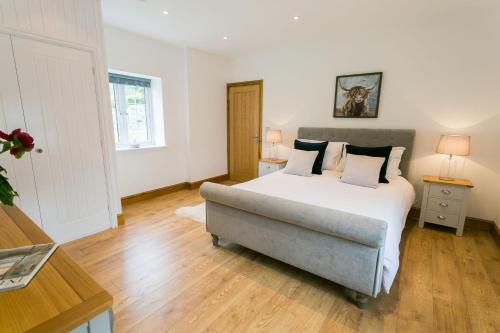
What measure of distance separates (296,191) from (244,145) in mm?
2686

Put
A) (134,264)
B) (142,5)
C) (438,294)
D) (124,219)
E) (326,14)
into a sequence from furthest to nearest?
(124,219) → (326,14) → (142,5) → (134,264) → (438,294)

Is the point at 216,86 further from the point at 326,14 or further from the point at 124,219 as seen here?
the point at 124,219

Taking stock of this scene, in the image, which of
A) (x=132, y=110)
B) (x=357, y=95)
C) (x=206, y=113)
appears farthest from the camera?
(x=206, y=113)

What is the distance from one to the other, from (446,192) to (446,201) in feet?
0.36

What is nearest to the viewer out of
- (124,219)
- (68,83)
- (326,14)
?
(68,83)

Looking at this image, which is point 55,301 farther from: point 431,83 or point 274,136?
point 431,83

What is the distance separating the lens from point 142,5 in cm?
265

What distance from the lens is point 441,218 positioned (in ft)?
9.46

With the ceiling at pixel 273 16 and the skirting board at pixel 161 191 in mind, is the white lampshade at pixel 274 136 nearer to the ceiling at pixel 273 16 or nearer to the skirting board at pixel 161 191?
the ceiling at pixel 273 16

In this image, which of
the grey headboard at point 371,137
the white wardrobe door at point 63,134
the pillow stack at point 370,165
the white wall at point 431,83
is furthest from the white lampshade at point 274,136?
the white wardrobe door at point 63,134

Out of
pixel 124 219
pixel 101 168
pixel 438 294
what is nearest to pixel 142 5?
pixel 101 168

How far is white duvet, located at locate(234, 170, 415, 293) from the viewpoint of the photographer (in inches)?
69.8

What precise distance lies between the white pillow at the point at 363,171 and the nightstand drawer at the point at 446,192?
733 millimetres

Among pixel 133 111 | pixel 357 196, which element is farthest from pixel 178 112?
pixel 357 196
